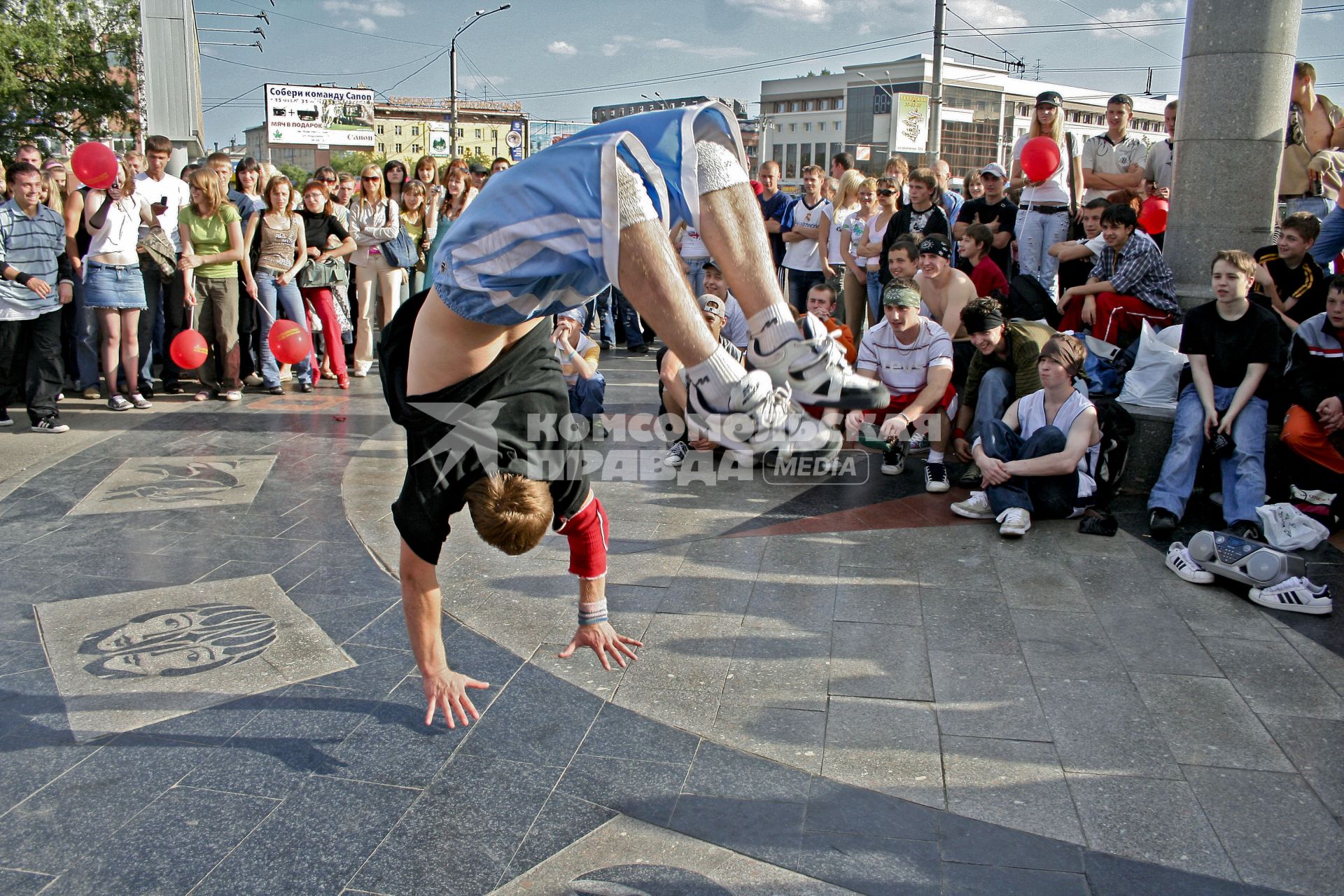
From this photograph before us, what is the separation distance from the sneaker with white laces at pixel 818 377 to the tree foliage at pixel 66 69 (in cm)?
4160

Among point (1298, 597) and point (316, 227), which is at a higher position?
point (316, 227)

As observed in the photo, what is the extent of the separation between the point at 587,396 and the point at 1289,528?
4.62 meters

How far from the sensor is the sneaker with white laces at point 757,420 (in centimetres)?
278

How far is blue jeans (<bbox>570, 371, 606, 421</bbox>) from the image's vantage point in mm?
7488

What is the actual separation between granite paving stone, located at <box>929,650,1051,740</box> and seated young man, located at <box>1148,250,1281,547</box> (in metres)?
2.06

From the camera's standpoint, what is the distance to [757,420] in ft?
9.18

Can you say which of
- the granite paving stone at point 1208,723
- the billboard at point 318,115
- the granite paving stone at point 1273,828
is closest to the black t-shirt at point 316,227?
the granite paving stone at point 1208,723

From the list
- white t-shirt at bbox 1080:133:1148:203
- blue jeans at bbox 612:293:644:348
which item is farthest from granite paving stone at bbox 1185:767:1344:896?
blue jeans at bbox 612:293:644:348

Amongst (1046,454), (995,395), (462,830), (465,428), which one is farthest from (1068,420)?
(462,830)

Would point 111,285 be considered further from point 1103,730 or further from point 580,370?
point 1103,730

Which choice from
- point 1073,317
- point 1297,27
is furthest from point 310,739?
point 1297,27

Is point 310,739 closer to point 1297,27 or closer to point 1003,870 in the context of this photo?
point 1003,870

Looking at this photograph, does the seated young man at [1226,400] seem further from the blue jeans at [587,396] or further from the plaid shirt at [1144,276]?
the blue jeans at [587,396]

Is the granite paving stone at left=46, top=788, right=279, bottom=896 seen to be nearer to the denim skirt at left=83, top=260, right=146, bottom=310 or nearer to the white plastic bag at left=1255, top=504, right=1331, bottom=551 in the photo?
the white plastic bag at left=1255, top=504, right=1331, bottom=551
